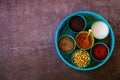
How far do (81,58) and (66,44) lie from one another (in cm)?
14

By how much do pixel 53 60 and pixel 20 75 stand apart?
0.88 ft

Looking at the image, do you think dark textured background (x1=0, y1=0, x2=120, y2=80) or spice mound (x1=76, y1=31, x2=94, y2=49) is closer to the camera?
spice mound (x1=76, y1=31, x2=94, y2=49)

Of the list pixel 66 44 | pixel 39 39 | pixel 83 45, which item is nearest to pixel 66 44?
pixel 66 44

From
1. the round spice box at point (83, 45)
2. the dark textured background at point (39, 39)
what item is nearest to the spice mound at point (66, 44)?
the round spice box at point (83, 45)

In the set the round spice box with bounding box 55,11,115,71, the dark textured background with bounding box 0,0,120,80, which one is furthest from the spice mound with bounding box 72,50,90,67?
the dark textured background with bounding box 0,0,120,80

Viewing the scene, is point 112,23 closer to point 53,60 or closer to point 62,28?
point 62,28

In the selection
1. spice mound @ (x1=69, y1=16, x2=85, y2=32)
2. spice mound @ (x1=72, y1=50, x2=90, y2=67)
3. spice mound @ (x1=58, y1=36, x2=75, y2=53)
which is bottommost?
spice mound @ (x1=72, y1=50, x2=90, y2=67)

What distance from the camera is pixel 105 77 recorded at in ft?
5.64

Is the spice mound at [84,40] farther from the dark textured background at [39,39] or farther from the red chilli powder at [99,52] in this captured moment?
the dark textured background at [39,39]

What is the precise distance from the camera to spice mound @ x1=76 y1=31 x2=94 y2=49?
63.5 inches

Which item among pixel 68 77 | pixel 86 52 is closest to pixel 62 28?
pixel 86 52

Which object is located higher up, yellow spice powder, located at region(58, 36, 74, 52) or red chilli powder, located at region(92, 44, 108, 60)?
yellow spice powder, located at region(58, 36, 74, 52)

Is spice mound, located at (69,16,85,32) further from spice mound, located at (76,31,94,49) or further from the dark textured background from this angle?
the dark textured background

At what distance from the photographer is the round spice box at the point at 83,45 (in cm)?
161
